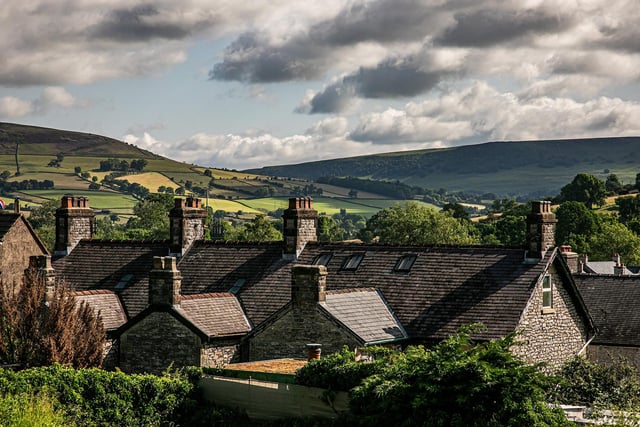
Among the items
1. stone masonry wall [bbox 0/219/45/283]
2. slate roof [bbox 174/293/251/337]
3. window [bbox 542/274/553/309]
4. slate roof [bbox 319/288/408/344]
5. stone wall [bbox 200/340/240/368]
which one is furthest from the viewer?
stone masonry wall [bbox 0/219/45/283]

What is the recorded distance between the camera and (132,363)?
37469 mm

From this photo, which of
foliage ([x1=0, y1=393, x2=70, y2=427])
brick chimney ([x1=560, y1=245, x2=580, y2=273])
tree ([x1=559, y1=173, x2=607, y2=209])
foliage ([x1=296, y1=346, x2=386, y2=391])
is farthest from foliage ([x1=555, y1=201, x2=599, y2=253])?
foliage ([x1=0, y1=393, x2=70, y2=427])

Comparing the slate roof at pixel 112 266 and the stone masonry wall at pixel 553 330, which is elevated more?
the slate roof at pixel 112 266

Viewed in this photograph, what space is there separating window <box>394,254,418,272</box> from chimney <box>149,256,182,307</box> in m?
9.28

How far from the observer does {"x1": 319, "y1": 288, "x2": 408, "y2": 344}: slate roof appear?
35688 mm

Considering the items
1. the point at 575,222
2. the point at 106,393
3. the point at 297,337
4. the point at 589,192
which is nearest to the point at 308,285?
the point at 297,337

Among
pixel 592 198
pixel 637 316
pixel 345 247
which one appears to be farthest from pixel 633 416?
pixel 592 198

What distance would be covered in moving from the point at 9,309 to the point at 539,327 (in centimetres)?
1932

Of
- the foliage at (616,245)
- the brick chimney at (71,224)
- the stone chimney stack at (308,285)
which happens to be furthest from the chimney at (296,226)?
the foliage at (616,245)

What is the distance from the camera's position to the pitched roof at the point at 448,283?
3722 cm

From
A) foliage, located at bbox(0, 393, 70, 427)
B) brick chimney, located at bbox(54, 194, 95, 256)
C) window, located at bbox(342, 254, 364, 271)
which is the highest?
brick chimney, located at bbox(54, 194, 95, 256)

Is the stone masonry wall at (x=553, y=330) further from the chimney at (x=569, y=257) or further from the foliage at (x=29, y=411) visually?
the foliage at (x=29, y=411)

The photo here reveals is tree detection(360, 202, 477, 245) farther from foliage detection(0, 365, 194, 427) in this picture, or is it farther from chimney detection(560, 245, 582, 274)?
foliage detection(0, 365, 194, 427)

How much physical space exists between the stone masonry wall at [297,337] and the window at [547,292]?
326 inches
